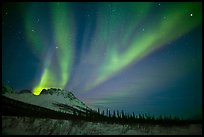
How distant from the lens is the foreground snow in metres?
10.3

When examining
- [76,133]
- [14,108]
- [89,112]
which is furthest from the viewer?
[89,112]

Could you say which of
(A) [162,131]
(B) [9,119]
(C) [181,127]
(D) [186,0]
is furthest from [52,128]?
(D) [186,0]

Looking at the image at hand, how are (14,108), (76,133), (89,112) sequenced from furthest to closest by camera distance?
(89,112) → (14,108) → (76,133)

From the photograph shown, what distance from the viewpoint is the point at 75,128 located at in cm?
1121

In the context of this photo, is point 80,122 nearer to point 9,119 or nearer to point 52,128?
point 52,128

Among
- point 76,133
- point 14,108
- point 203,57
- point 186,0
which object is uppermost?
point 186,0

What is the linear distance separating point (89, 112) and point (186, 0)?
6.75 metres

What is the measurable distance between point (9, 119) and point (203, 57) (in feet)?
27.1

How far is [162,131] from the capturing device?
10.8m

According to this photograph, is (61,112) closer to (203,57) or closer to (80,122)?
(80,122)

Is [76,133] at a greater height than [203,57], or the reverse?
[203,57]

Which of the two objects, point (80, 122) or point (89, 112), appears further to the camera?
point (89, 112)

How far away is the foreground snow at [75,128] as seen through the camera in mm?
A: 10336

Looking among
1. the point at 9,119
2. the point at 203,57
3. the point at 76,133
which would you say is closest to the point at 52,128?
the point at 76,133
